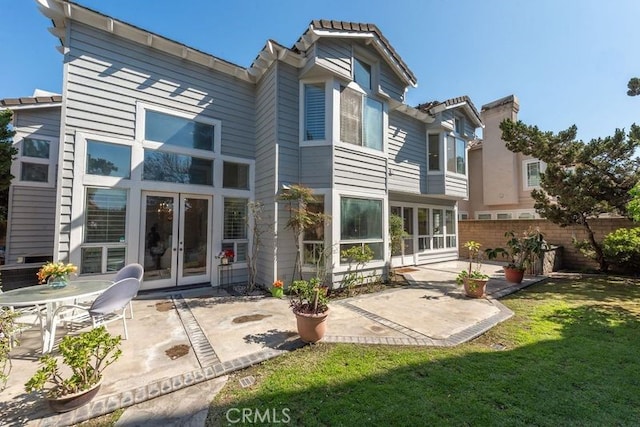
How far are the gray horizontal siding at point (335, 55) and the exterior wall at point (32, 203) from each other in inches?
351

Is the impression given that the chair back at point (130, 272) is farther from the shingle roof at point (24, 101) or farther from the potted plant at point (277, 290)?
the shingle roof at point (24, 101)

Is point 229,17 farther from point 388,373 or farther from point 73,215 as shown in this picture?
point 388,373

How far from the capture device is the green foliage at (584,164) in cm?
827

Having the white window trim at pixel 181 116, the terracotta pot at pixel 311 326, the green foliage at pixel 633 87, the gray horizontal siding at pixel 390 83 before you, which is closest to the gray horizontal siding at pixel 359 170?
the gray horizontal siding at pixel 390 83

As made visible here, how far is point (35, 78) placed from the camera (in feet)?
36.2

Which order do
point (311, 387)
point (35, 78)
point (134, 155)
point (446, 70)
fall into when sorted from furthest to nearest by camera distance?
1. point (35, 78)
2. point (446, 70)
3. point (134, 155)
4. point (311, 387)

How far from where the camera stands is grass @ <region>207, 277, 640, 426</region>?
248 cm

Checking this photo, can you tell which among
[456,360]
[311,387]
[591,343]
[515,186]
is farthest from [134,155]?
[515,186]

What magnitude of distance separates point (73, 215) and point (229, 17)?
705cm

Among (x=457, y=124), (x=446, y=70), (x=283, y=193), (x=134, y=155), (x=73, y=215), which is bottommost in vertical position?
(x=73, y=215)

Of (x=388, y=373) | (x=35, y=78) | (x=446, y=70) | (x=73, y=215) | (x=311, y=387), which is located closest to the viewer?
(x=311, y=387)

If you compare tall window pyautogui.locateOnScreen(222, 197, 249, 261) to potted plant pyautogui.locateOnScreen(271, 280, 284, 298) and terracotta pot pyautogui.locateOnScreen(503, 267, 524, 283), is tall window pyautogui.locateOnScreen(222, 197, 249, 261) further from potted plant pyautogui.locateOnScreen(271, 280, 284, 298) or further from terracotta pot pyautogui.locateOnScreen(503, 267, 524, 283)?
terracotta pot pyautogui.locateOnScreen(503, 267, 524, 283)

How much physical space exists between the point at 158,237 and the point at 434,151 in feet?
34.2

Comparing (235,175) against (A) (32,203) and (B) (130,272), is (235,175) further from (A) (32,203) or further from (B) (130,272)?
(A) (32,203)
